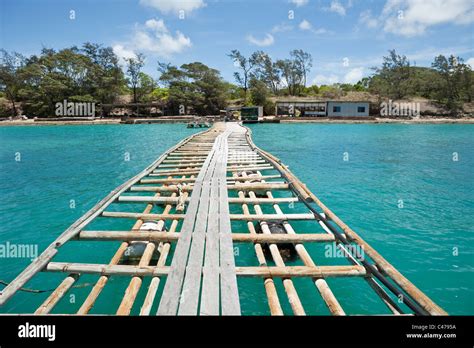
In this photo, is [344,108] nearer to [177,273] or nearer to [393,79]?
[393,79]

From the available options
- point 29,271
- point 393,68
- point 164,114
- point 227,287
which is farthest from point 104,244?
point 393,68

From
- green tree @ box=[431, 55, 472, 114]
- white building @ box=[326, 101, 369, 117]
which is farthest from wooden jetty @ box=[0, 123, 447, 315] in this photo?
green tree @ box=[431, 55, 472, 114]

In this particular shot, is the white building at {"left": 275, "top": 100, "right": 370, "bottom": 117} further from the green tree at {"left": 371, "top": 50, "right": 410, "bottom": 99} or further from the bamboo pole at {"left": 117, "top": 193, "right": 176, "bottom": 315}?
the bamboo pole at {"left": 117, "top": 193, "right": 176, "bottom": 315}

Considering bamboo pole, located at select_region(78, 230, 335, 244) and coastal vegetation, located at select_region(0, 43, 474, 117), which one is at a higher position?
coastal vegetation, located at select_region(0, 43, 474, 117)

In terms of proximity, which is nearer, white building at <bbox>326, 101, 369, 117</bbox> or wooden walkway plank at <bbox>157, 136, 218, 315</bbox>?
wooden walkway plank at <bbox>157, 136, 218, 315</bbox>

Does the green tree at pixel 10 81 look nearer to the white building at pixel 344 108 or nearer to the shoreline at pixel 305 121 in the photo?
the shoreline at pixel 305 121

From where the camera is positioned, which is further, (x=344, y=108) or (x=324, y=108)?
(x=324, y=108)

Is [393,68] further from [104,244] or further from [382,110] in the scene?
[104,244]

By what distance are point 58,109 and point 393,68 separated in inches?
2779

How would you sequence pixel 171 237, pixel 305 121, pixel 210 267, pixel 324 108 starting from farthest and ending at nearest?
pixel 324 108 → pixel 305 121 → pixel 171 237 → pixel 210 267

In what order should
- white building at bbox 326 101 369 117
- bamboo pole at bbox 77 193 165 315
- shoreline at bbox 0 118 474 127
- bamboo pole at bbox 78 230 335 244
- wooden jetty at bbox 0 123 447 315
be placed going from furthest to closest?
white building at bbox 326 101 369 117 < shoreline at bbox 0 118 474 127 < bamboo pole at bbox 78 230 335 244 < bamboo pole at bbox 77 193 165 315 < wooden jetty at bbox 0 123 447 315

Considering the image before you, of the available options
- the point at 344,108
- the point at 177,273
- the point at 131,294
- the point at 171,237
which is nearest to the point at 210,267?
the point at 177,273

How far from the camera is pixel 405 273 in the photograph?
6.58 meters

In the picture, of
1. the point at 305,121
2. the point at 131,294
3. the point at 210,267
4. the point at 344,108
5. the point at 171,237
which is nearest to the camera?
the point at 131,294
